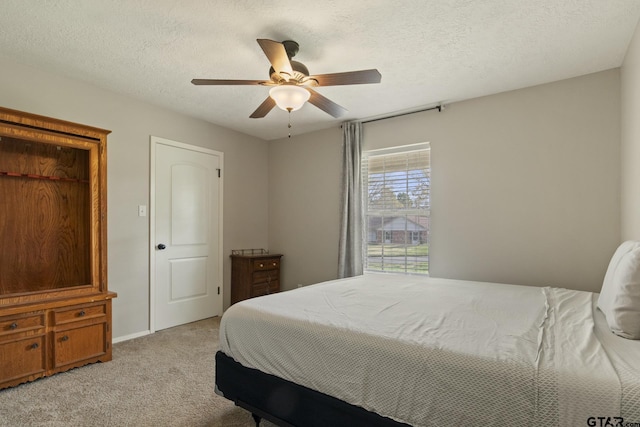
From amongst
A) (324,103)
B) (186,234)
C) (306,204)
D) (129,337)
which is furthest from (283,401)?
(306,204)

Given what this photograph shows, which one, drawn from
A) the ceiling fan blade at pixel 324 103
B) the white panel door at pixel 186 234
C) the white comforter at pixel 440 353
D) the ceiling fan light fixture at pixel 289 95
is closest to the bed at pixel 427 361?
the white comforter at pixel 440 353

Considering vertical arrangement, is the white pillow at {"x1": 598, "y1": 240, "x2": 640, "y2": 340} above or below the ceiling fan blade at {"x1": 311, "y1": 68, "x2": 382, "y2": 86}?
below

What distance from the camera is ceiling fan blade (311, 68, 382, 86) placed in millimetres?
2037

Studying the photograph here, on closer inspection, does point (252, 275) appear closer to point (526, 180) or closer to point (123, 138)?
point (123, 138)

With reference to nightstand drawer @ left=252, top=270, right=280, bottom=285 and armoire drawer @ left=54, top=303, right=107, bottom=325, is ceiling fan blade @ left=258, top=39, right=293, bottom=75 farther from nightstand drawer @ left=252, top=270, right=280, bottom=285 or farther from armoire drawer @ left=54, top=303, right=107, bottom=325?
nightstand drawer @ left=252, top=270, right=280, bottom=285

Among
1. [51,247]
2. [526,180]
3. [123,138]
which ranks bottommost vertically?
[51,247]

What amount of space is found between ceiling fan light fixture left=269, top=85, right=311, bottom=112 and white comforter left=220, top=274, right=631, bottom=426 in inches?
52.1

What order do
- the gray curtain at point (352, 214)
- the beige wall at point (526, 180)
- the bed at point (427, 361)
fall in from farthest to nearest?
the gray curtain at point (352, 214) < the beige wall at point (526, 180) < the bed at point (427, 361)

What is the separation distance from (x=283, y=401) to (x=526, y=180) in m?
2.80

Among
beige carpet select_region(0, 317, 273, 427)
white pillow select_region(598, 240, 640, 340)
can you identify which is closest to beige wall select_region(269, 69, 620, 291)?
white pillow select_region(598, 240, 640, 340)

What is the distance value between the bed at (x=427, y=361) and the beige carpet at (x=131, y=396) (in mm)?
284

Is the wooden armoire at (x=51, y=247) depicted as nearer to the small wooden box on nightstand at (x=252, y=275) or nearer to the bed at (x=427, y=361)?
the bed at (x=427, y=361)

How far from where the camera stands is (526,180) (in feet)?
10.0

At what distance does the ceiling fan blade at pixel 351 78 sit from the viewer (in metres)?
2.04
